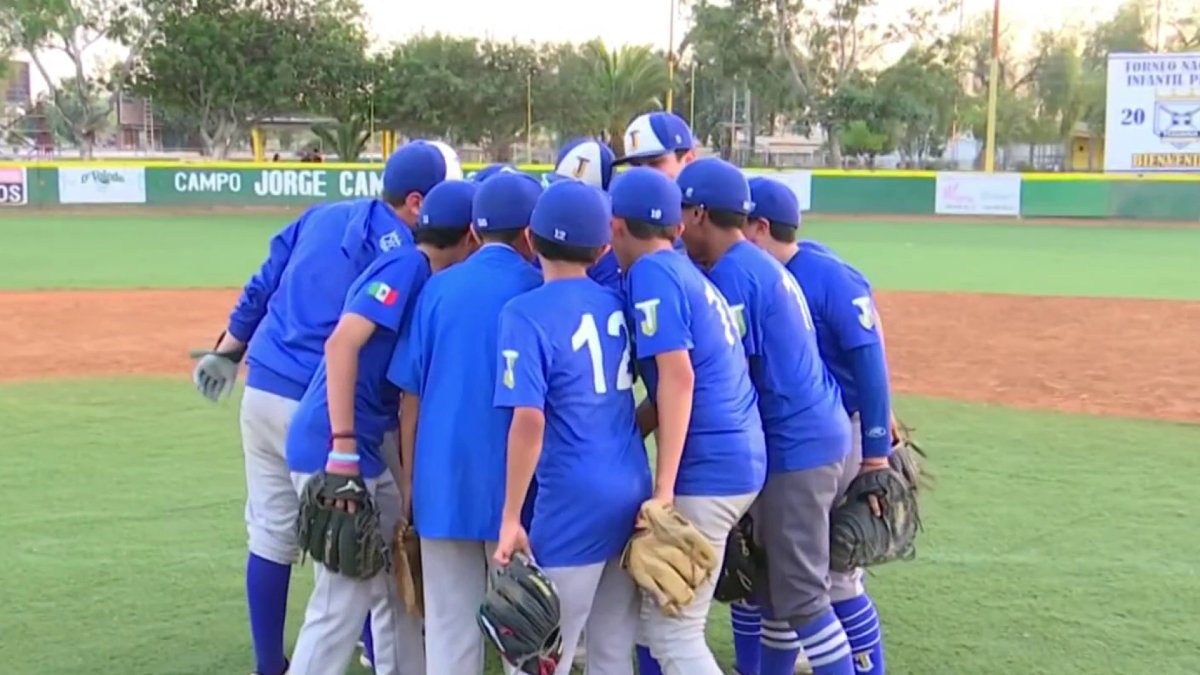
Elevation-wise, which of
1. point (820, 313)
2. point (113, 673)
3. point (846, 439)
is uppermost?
point (820, 313)

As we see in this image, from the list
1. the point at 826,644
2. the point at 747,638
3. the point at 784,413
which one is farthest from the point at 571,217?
the point at 747,638

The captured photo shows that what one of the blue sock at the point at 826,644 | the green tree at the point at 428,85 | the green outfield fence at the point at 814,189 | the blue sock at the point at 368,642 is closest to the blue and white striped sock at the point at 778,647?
the blue sock at the point at 826,644

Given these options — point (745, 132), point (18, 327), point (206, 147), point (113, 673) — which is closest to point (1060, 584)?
point (113, 673)

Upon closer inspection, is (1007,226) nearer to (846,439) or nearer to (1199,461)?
(1199,461)

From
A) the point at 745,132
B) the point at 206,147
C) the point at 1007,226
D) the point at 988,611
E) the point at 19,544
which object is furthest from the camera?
the point at 745,132

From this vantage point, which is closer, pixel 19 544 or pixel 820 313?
pixel 820 313

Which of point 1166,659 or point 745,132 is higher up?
point 745,132

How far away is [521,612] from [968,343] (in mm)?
9536

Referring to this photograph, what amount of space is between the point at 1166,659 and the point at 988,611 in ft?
2.25

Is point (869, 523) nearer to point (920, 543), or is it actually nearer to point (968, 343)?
point (920, 543)

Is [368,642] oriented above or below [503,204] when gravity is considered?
below

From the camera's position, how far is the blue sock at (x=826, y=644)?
11.6 ft

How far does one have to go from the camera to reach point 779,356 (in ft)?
11.3

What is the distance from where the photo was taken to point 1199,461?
7125mm
